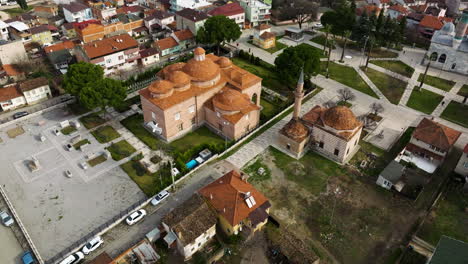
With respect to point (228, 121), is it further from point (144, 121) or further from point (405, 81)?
point (405, 81)

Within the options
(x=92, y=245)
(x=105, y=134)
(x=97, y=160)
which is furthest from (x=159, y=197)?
(x=105, y=134)

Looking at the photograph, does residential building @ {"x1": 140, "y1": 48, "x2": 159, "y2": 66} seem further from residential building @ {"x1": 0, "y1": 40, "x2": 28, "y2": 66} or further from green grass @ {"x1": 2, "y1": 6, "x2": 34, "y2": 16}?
green grass @ {"x1": 2, "y1": 6, "x2": 34, "y2": 16}

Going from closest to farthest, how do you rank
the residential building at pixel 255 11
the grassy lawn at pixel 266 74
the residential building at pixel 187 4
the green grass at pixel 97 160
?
the green grass at pixel 97 160 → the grassy lawn at pixel 266 74 → the residential building at pixel 255 11 → the residential building at pixel 187 4

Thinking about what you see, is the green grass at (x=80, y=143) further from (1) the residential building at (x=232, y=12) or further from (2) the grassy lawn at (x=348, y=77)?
(1) the residential building at (x=232, y=12)

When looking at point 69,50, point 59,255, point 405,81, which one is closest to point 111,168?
point 59,255

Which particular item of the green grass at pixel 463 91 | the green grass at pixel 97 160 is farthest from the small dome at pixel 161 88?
the green grass at pixel 463 91

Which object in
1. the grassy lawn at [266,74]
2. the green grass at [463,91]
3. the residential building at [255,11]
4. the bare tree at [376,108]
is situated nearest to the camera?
the bare tree at [376,108]

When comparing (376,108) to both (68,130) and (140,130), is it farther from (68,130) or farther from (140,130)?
(68,130)

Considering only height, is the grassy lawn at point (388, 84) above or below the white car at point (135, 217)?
above
